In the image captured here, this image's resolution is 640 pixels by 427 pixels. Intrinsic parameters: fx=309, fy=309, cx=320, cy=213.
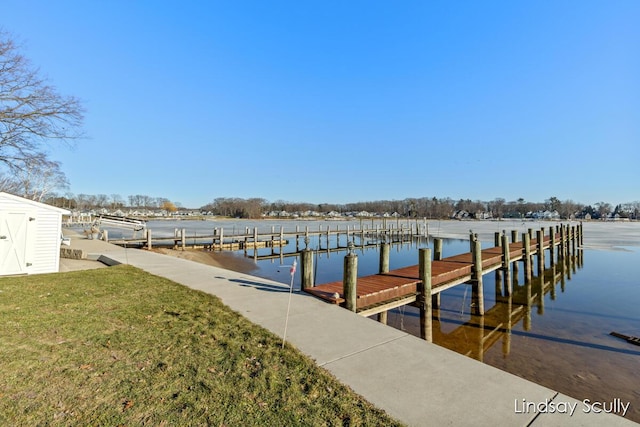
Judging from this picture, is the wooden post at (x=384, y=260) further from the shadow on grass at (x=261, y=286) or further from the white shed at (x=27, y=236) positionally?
the white shed at (x=27, y=236)

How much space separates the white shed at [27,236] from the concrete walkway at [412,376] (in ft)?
26.7

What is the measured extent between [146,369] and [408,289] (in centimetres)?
599

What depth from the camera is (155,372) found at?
353 cm

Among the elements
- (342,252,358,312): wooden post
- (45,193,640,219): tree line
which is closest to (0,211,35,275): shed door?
(342,252,358,312): wooden post

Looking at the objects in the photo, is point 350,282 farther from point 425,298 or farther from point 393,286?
point 425,298

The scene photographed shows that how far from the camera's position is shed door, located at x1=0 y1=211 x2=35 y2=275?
916 centimetres

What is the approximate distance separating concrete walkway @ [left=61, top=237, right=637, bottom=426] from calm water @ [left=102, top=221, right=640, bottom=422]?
11.8 feet

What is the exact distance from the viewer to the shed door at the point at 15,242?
30.1 ft

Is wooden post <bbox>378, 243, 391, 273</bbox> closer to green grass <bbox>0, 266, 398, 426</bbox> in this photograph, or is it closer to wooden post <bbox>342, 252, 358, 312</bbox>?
wooden post <bbox>342, 252, 358, 312</bbox>

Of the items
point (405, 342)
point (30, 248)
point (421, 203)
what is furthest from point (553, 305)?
point (421, 203)

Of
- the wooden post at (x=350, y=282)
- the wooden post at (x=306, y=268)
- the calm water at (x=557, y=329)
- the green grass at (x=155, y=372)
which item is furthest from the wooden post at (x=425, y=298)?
the green grass at (x=155, y=372)

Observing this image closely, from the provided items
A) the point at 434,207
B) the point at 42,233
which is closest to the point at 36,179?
the point at 42,233

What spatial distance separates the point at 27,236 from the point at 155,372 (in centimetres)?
942

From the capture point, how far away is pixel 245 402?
3.02 metres
